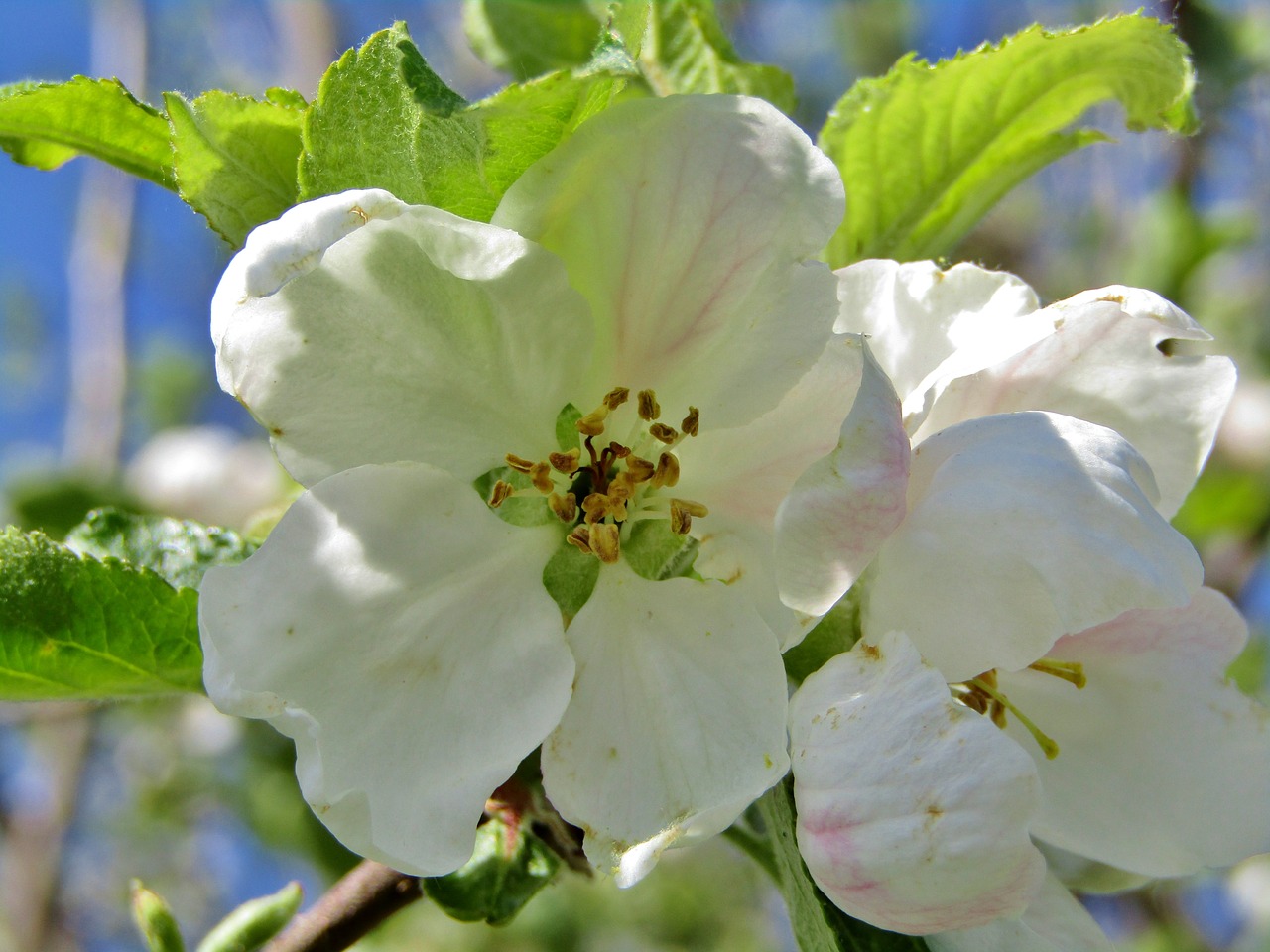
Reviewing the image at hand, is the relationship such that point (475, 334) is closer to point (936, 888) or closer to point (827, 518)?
point (827, 518)

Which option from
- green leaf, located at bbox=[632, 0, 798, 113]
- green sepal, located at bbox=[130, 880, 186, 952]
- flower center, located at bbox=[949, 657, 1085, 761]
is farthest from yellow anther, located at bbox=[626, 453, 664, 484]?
green sepal, located at bbox=[130, 880, 186, 952]

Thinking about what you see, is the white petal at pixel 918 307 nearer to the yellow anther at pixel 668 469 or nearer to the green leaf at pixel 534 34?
the yellow anther at pixel 668 469

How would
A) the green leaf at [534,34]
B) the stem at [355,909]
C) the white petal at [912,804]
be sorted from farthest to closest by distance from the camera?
1. the green leaf at [534,34]
2. the stem at [355,909]
3. the white petal at [912,804]

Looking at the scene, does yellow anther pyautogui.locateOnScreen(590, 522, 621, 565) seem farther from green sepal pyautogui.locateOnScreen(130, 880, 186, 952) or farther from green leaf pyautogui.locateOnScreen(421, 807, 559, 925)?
green sepal pyautogui.locateOnScreen(130, 880, 186, 952)

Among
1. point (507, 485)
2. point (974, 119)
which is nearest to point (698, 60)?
point (974, 119)

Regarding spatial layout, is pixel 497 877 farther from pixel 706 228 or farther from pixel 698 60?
pixel 698 60

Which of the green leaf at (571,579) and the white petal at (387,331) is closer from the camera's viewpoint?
the white petal at (387,331)

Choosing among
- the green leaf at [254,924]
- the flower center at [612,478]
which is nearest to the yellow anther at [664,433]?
the flower center at [612,478]
